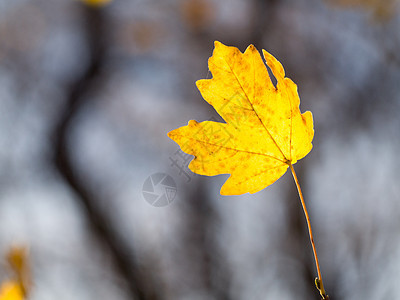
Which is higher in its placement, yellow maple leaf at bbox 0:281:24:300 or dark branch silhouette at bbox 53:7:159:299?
yellow maple leaf at bbox 0:281:24:300

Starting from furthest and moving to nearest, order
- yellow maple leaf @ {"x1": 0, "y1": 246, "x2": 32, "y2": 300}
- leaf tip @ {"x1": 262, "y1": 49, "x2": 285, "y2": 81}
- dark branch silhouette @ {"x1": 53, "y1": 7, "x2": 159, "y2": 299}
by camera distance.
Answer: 1. dark branch silhouette @ {"x1": 53, "y1": 7, "x2": 159, "y2": 299}
2. yellow maple leaf @ {"x1": 0, "y1": 246, "x2": 32, "y2": 300}
3. leaf tip @ {"x1": 262, "y1": 49, "x2": 285, "y2": 81}

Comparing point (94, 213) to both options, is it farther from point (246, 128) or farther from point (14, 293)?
point (246, 128)

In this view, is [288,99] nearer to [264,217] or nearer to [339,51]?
[339,51]

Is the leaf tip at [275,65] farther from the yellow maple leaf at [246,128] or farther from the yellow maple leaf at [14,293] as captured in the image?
the yellow maple leaf at [14,293]

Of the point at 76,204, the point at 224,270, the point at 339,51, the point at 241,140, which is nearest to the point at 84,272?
the point at 76,204

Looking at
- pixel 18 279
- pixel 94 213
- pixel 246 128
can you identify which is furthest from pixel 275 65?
pixel 94 213

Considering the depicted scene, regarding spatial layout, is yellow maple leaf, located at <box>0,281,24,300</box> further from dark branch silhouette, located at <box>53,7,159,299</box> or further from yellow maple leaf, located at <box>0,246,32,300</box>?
dark branch silhouette, located at <box>53,7,159,299</box>

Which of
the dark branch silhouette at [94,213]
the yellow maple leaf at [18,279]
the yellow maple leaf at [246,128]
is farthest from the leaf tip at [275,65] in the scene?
the dark branch silhouette at [94,213]

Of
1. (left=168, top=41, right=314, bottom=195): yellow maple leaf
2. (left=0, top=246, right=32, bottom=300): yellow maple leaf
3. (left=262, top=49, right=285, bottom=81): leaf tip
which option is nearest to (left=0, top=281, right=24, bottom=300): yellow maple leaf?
(left=0, top=246, right=32, bottom=300): yellow maple leaf
